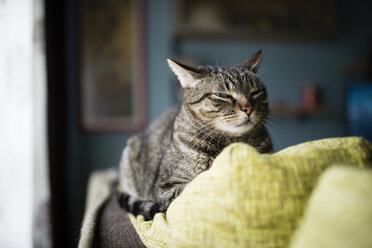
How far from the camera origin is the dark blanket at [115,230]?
75 cm

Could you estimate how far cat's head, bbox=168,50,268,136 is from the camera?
89 cm

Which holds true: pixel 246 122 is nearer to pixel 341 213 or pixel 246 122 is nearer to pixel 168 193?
pixel 168 193

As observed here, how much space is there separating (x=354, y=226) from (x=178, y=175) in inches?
23.3

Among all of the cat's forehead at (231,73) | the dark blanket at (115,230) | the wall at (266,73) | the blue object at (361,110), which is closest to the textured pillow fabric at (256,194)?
Result: the dark blanket at (115,230)

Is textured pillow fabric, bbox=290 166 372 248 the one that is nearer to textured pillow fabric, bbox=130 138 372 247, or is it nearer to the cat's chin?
textured pillow fabric, bbox=130 138 372 247

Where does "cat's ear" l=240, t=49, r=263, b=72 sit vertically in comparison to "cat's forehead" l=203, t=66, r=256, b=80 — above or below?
above

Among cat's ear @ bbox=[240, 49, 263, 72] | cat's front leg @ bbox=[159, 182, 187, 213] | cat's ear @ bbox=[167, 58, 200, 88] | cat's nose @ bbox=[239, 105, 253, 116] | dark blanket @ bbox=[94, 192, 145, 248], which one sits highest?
cat's ear @ bbox=[240, 49, 263, 72]

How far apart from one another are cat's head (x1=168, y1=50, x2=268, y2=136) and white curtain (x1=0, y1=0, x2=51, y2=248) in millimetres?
1081

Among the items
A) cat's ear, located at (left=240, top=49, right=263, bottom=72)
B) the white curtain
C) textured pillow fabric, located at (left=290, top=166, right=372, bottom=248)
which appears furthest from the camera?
the white curtain

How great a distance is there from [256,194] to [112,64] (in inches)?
105

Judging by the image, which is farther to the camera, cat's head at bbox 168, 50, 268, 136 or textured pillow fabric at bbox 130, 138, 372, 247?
cat's head at bbox 168, 50, 268, 136

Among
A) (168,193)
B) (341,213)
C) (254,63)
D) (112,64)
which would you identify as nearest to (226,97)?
(254,63)

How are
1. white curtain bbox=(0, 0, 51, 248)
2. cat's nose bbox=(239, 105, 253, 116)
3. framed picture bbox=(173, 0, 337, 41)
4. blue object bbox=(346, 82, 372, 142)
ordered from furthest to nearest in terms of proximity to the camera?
framed picture bbox=(173, 0, 337, 41) → blue object bbox=(346, 82, 372, 142) → white curtain bbox=(0, 0, 51, 248) → cat's nose bbox=(239, 105, 253, 116)

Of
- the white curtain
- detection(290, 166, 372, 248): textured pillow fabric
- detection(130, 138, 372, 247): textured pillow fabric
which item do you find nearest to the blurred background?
the white curtain
